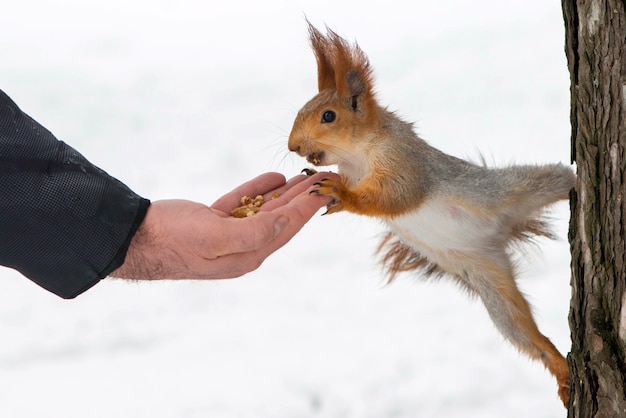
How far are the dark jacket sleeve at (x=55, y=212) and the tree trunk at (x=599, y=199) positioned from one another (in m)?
0.64

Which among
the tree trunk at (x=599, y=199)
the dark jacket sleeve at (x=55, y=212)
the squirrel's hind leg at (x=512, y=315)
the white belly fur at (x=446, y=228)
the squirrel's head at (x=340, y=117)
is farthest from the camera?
the squirrel's head at (x=340, y=117)

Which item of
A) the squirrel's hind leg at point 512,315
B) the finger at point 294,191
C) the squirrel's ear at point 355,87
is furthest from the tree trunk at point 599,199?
the squirrel's ear at point 355,87

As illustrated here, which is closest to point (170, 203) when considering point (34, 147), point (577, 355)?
point (34, 147)

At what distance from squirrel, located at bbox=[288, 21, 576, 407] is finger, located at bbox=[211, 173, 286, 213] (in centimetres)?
8

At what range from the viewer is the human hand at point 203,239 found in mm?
1277

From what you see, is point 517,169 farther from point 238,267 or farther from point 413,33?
point 413,33

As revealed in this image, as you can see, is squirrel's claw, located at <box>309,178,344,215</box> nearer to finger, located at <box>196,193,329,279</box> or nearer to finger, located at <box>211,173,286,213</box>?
finger, located at <box>196,193,329,279</box>

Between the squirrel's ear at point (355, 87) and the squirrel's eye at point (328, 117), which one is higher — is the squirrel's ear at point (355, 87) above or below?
above

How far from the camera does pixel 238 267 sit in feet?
4.47

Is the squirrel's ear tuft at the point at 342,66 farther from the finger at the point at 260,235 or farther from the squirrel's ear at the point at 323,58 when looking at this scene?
the finger at the point at 260,235

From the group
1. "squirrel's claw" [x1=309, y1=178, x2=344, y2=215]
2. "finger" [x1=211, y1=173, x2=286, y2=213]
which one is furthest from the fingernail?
"finger" [x1=211, y1=173, x2=286, y2=213]

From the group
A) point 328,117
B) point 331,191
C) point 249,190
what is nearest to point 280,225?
point 331,191

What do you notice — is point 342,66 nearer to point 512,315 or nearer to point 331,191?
point 331,191

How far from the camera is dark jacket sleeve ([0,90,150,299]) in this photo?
125 centimetres
